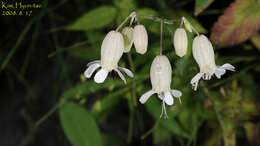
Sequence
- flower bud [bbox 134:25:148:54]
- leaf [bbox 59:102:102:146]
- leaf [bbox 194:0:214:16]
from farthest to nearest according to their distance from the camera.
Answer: leaf [bbox 59:102:102:146], leaf [bbox 194:0:214:16], flower bud [bbox 134:25:148:54]

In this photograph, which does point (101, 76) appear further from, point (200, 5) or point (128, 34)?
point (200, 5)

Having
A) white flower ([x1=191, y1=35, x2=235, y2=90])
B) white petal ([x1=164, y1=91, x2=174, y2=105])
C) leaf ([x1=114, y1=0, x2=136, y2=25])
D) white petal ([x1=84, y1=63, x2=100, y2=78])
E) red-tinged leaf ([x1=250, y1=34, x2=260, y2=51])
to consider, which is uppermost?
leaf ([x1=114, y1=0, x2=136, y2=25])

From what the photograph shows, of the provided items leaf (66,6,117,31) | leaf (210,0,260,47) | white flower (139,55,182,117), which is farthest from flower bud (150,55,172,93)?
leaf (66,6,117,31)

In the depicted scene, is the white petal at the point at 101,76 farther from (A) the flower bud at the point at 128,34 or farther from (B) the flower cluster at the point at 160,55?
(A) the flower bud at the point at 128,34

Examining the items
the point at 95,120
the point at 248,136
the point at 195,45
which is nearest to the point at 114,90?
the point at 95,120

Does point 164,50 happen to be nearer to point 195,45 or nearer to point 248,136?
point 195,45

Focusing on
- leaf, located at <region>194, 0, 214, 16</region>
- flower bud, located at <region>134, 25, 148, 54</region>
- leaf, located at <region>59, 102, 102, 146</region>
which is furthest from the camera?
leaf, located at <region>59, 102, 102, 146</region>

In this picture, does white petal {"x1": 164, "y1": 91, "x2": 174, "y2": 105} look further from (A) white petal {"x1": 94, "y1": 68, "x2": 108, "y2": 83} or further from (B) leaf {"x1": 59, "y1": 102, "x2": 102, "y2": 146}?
(B) leaf {"x1": 59, "y1": 102, "x2": 102, "y2": 146}
